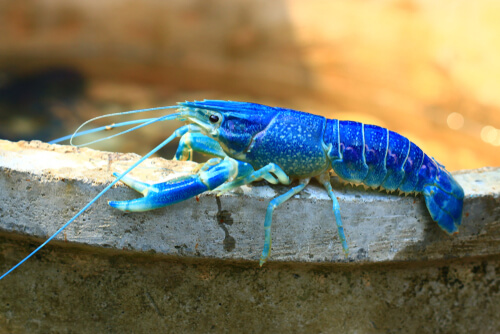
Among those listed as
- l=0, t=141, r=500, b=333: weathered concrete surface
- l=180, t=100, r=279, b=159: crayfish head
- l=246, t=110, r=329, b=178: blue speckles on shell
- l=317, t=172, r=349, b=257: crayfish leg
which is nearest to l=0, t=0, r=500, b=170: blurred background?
l=0, t=141, r=500, b=333: weathered concrete surface

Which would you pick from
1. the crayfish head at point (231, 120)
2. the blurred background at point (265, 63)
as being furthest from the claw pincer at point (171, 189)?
the blurred background at point (265, 63)

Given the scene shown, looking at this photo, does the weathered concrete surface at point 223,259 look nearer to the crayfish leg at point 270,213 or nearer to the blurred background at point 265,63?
the crayfish leg at point 270,213

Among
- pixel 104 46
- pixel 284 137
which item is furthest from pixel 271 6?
pixel 284 137

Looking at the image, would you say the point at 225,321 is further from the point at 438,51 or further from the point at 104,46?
the point at 104,46

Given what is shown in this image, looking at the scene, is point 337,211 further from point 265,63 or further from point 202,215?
point 265,63

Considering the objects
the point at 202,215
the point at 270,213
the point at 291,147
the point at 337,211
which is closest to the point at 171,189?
the point at 202,215

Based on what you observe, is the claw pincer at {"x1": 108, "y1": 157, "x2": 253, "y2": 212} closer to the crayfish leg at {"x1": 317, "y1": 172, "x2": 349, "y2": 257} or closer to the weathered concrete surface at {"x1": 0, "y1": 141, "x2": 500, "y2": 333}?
the weathered concrete surface at {"x1": 0, "y1": 141, "x2": 500, "y2": 333}
